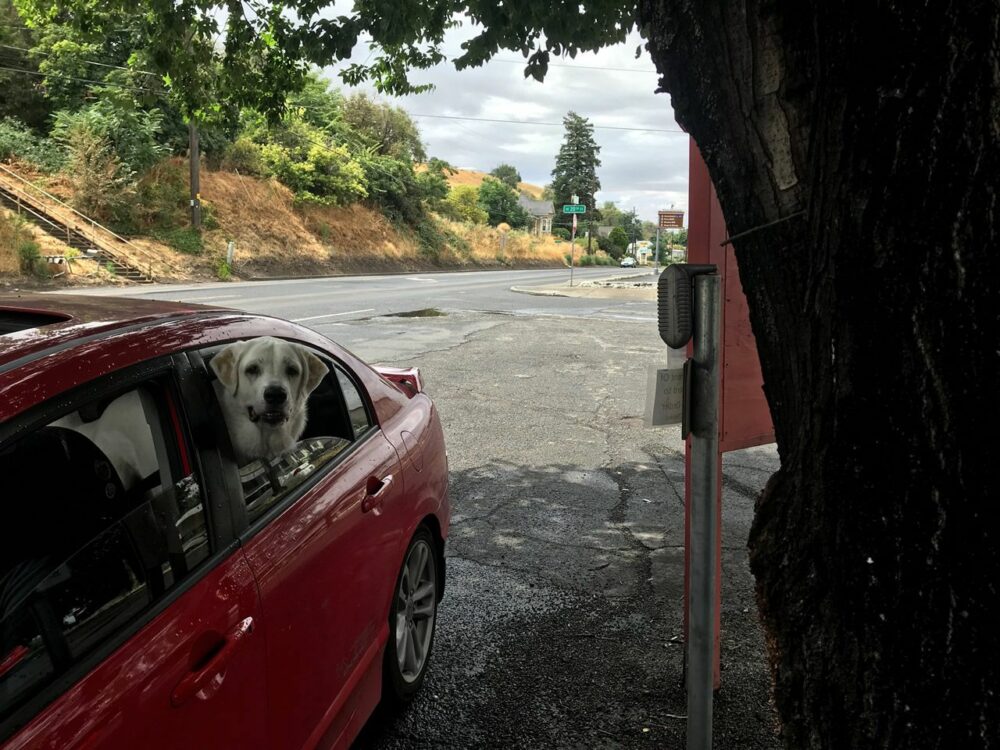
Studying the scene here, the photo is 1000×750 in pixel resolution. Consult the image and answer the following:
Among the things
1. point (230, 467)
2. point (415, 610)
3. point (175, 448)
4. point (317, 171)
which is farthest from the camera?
point (317, 171)

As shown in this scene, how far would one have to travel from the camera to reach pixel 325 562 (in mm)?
2195

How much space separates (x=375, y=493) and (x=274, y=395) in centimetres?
49

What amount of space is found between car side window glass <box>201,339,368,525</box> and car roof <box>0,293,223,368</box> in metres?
0.22

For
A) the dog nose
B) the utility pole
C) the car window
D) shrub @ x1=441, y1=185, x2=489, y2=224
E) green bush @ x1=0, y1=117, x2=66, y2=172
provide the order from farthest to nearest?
shrub @ x1=441, y1=185, x2=489, y2=224 → the utility pole → green bush @ x1=0, y1=117, x2=66, y2=172 → the dog nose → the car window

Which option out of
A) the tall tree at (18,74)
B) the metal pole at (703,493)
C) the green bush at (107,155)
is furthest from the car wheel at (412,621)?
the tall tree at (18,74)

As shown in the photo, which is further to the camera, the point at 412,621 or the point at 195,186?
the point at 195,186

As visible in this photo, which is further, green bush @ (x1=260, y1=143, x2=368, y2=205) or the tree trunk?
green bush @ (x1=260, y1=143, x2=368, y2=205)

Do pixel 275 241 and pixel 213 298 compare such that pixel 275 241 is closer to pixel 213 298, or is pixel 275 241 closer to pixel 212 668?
pixel 213 298

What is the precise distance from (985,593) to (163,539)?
164 centimetres

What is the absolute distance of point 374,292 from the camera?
72.3 feet

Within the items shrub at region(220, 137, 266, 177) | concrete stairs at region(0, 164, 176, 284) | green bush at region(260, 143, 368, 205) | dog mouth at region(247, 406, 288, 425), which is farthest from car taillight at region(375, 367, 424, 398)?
green bush at region(260, 143, 368, 205)

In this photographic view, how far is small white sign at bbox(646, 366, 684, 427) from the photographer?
6.94 ft

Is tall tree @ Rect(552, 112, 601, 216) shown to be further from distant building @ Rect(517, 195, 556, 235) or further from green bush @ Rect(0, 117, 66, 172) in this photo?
green bush @ Rect(0, 117, 66, 172)

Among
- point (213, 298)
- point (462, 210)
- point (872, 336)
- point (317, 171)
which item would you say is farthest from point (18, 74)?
point (872, 336)
